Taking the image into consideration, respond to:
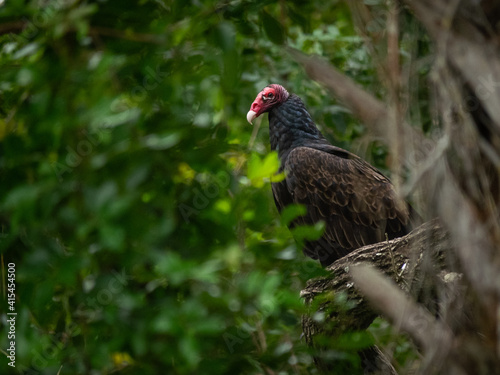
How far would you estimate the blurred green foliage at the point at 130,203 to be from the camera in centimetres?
133

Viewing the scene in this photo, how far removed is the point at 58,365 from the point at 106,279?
0.80 feet

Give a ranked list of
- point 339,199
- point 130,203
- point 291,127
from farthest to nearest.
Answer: point 291,127
point 339,199
point 130,203

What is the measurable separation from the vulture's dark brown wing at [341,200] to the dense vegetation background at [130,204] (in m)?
2.77

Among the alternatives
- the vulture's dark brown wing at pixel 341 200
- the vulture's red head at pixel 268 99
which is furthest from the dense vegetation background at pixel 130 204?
the vulture's red head at pixel 268 99

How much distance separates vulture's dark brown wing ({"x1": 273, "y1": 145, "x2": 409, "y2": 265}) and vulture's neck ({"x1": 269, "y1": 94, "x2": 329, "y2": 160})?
268mm

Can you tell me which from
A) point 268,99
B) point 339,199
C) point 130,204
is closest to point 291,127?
point 268,99

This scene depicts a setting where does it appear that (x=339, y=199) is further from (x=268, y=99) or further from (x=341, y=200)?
(x=268, y=99)

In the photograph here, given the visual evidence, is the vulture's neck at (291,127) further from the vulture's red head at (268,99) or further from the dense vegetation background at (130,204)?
the dense vegetation background at (130,204)

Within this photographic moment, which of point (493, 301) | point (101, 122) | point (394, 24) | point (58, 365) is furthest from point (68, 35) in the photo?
point (493, 301)

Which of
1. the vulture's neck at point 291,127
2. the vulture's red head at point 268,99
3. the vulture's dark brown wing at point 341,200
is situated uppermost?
the vulture's red head at point 268,99

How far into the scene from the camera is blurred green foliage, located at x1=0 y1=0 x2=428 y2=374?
1326mm

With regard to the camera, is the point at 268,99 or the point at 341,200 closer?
the point at 341,200

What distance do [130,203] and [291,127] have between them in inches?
141

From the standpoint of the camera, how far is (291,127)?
4.82 meters
